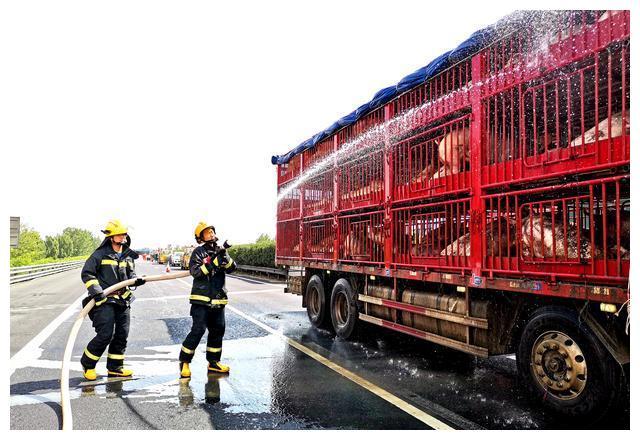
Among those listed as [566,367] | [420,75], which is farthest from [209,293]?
[566,367]

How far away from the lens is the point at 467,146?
511 centimetres

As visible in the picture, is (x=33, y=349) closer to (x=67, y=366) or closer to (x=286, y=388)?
(x=67, y=366)

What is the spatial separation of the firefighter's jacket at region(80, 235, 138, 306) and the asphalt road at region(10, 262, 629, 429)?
97 cm

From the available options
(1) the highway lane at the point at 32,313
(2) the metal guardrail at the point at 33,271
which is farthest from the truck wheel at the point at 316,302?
(2) the metal guardrail at the point at 33,271

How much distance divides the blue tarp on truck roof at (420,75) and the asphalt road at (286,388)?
3537 mm

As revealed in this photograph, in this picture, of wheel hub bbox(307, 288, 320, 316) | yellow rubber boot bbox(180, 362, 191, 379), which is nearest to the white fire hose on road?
yellow rubber boot bbox(180, 362, 191, 379)

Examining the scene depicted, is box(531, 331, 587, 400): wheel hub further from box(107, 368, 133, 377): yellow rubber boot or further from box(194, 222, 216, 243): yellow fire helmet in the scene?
box(107, 368, 133, 377): yellow rubber boot

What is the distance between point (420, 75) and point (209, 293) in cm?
376

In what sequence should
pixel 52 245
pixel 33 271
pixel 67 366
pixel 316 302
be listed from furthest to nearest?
pixel 52 245 → pixel 33 271 → pixel 316 302 → pixel 67 366

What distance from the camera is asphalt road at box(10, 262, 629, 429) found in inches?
156

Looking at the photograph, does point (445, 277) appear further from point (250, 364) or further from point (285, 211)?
point (285, 211)

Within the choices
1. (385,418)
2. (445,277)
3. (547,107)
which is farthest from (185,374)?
(547,107)

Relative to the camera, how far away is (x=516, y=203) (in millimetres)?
4234

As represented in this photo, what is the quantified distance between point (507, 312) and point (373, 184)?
3033mm
